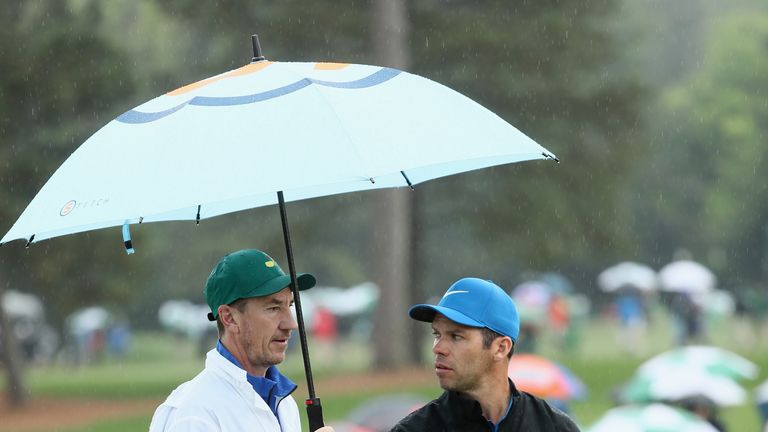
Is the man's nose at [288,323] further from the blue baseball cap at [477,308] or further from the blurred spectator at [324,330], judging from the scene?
the blurred spectator at [324,330]

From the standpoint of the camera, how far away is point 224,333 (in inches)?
159

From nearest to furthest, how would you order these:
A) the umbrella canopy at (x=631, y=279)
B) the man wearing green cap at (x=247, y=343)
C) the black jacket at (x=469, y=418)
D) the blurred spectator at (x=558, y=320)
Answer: the man wearing green cap at (x=247, y=343)
the black jacket at (x=469, y=418)
the umbrella canopy at (x=631, y=279)
the blurred spectator at (x=558, y=320)

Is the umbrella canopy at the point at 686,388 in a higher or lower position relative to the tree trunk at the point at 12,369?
lower

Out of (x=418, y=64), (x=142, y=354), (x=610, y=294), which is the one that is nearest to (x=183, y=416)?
(x=418, y=64)

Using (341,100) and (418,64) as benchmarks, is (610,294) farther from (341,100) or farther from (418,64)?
(341,100)

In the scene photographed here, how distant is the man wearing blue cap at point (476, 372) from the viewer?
412 centimetres

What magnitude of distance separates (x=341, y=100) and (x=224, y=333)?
73cm

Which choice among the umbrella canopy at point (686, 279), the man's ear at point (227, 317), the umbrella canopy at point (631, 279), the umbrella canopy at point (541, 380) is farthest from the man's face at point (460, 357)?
the umbrella canopy at point (631, 279)

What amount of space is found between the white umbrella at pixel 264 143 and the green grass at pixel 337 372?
1480 centimetres

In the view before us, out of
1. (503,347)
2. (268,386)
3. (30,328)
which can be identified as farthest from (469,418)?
(30,328)

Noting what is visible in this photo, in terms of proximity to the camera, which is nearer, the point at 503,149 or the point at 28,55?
the point at 503,149

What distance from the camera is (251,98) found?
4.01 m

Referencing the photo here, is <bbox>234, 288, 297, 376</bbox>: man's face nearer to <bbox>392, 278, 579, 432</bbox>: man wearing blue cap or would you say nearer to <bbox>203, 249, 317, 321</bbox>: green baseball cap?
<bbox>203, 249, 317, 321</bbox>: green baseball cap

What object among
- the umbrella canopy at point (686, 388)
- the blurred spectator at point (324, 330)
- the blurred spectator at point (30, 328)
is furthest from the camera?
the blurred spectator at point (30, 328)
